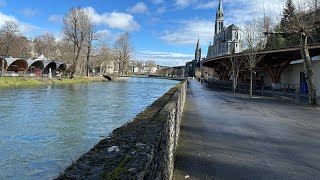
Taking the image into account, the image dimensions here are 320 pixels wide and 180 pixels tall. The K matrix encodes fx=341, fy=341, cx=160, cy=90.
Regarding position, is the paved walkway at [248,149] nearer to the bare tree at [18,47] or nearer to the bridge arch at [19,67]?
the bridge arch at [19,67]

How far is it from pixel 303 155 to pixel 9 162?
804 centimetres

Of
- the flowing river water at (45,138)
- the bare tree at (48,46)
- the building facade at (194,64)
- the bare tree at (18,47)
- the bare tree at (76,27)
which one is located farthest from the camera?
the building facade at (194,64)

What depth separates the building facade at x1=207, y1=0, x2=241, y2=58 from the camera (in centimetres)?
13562

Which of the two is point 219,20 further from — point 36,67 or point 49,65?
point 36,67

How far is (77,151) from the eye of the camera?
36.0ft

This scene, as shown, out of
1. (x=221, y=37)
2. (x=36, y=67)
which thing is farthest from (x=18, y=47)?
(x=221, y=37)

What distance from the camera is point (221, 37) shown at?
151250 mm

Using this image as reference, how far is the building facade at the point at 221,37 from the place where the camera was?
136 metres

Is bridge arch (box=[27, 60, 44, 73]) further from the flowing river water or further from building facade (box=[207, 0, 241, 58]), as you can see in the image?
the flowing river water

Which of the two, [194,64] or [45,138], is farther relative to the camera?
[194,64]

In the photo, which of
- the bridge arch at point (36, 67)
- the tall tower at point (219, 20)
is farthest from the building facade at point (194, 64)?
the bridge arch at point (36, 67)

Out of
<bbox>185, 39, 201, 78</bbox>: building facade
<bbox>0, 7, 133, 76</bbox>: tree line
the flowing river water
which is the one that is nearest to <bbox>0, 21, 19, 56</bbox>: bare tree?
<bbox>0, 7, 133, 76</bbox>: tree line

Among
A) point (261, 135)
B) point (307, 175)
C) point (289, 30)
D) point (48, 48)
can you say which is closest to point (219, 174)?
point (307, 175)

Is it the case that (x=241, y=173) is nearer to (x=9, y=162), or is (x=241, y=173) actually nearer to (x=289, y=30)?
(x=9, y=162)
